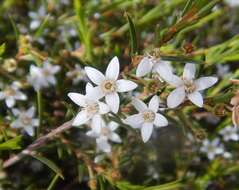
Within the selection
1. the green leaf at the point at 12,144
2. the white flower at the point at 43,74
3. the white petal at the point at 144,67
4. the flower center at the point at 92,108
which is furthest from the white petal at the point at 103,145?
the white petal at the point at 144,67

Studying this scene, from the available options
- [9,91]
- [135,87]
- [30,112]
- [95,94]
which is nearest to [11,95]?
[9,91]

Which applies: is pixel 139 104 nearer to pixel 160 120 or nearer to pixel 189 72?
pixel 160 120

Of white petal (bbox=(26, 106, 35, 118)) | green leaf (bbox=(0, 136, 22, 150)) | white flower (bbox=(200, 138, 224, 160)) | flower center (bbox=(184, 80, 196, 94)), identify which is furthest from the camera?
white flower (bbox=(200, 138, 224, 160))

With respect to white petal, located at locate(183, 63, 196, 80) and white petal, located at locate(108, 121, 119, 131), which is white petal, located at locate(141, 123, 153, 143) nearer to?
white petal, located at locate(183, 63, 196, 80)

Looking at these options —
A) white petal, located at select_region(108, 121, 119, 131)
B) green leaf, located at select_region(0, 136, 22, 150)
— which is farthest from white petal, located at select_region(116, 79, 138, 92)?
white petal, located at select_region(108, 121, 119, 131)

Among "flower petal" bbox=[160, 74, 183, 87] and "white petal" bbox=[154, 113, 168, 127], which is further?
"white petal" bbox=[154, 113, 168, 127]

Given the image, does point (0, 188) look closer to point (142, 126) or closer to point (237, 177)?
point (142, 126)

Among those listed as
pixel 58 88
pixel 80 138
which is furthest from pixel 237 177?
pixel 58 88
